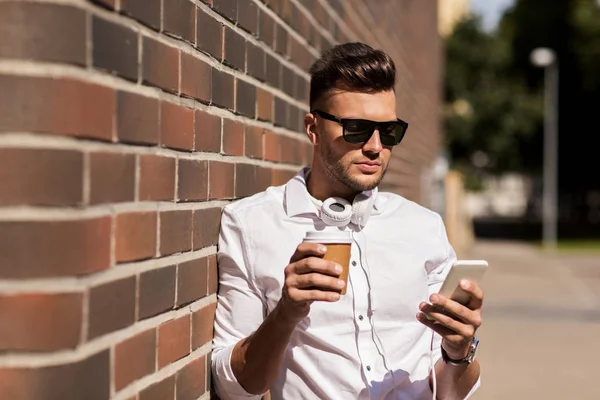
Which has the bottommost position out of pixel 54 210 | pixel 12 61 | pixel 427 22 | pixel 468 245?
pixel 468 245

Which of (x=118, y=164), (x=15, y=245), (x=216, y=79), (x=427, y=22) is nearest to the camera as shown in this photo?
(x=15, y=245)

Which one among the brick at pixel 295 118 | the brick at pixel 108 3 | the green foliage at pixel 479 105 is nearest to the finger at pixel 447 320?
the brick at pixel 108 3

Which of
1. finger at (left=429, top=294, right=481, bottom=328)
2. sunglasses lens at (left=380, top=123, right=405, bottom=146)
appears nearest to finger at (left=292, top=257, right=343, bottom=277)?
finger at (left=429, top=294, right=481, bottom=328)

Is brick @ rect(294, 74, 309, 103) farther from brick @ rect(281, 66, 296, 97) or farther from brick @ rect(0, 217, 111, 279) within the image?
brick @ rect(0, 217, 111, 279)

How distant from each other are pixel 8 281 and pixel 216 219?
1.06 m

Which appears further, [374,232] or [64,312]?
[374,232]

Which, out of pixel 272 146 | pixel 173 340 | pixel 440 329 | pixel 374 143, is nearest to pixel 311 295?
pixel 173 340

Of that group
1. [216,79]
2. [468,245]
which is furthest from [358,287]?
[468,245]

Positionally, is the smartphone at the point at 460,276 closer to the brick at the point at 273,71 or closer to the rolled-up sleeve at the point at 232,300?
the rolled-up sleeve at the point at 232,300

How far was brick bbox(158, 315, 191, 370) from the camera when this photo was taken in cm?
198

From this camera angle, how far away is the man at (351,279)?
247 cm

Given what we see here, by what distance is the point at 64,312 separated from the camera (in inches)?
58.1

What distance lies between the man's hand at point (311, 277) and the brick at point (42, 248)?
2.06 ft

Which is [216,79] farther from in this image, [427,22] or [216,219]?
[427,22]
